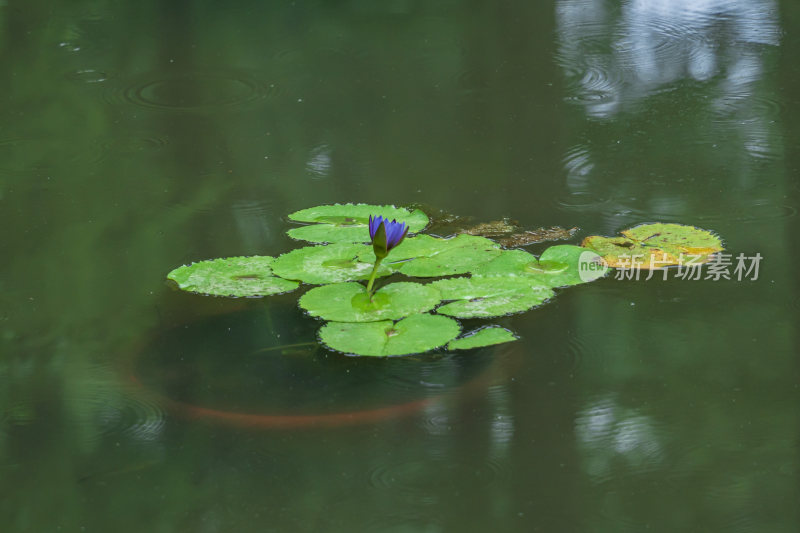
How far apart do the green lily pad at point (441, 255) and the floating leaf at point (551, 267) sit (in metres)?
0.04

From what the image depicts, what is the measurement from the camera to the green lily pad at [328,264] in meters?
2.11

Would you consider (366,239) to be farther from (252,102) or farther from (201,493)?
(252,102)

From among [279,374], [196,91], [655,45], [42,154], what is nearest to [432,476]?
[279,374]

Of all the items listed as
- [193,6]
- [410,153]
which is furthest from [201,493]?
[193,6]

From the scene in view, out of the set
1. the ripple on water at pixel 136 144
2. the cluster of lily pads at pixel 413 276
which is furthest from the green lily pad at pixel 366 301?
the ripple on water at pixel 136 144

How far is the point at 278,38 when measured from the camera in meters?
4.04

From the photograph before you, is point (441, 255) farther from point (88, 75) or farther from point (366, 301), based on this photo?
point (88, 75)

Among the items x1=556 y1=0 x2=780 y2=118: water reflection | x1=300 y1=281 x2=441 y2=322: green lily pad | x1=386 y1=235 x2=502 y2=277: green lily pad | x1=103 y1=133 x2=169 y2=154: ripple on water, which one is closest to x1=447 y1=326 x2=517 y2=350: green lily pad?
x1=300 y1=281 x2=441 y2=322: green lily pad

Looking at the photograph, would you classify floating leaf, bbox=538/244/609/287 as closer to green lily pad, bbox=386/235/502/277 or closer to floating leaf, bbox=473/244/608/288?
floating leaf, bbox=473/244/608/288

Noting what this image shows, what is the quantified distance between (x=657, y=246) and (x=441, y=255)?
0.49 m

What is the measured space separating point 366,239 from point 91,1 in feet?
9.87

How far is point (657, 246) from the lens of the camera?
2.19 m

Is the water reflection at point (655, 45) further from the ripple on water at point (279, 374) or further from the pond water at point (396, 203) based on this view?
the ripple on water at point (279, 374)

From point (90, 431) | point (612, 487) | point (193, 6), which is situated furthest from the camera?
point (193, 6)
